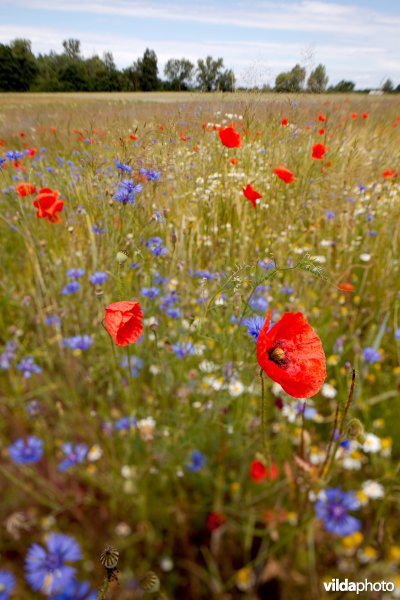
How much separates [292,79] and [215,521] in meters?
1.65

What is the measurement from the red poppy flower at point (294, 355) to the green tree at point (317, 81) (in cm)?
114

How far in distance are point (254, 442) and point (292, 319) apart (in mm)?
827

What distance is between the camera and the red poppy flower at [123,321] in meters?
0.80

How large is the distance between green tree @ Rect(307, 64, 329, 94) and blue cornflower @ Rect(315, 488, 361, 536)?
1.53 m

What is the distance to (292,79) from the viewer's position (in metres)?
1.44

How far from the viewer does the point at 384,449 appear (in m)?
1.44

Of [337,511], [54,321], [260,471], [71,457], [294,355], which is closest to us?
[294,355]

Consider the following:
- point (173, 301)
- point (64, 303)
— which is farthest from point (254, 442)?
point (64, 303)

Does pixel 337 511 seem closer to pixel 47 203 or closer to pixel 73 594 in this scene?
pixel 73 594

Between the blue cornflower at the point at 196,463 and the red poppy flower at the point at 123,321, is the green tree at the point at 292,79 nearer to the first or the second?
the red poppy flower at the point at 123,321

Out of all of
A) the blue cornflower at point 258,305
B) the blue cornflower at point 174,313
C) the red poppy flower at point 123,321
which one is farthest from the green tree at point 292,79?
the red poppy flower at point 123,321

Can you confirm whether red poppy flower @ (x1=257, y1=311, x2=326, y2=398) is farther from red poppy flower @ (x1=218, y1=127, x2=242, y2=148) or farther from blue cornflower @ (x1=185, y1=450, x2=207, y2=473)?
red poppy flower @ (x1=218, y1=127, x2=242, y2=148)

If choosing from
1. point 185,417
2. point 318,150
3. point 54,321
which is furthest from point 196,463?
point 318,150

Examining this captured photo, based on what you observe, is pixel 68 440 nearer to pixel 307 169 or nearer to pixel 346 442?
pixel 346 442
